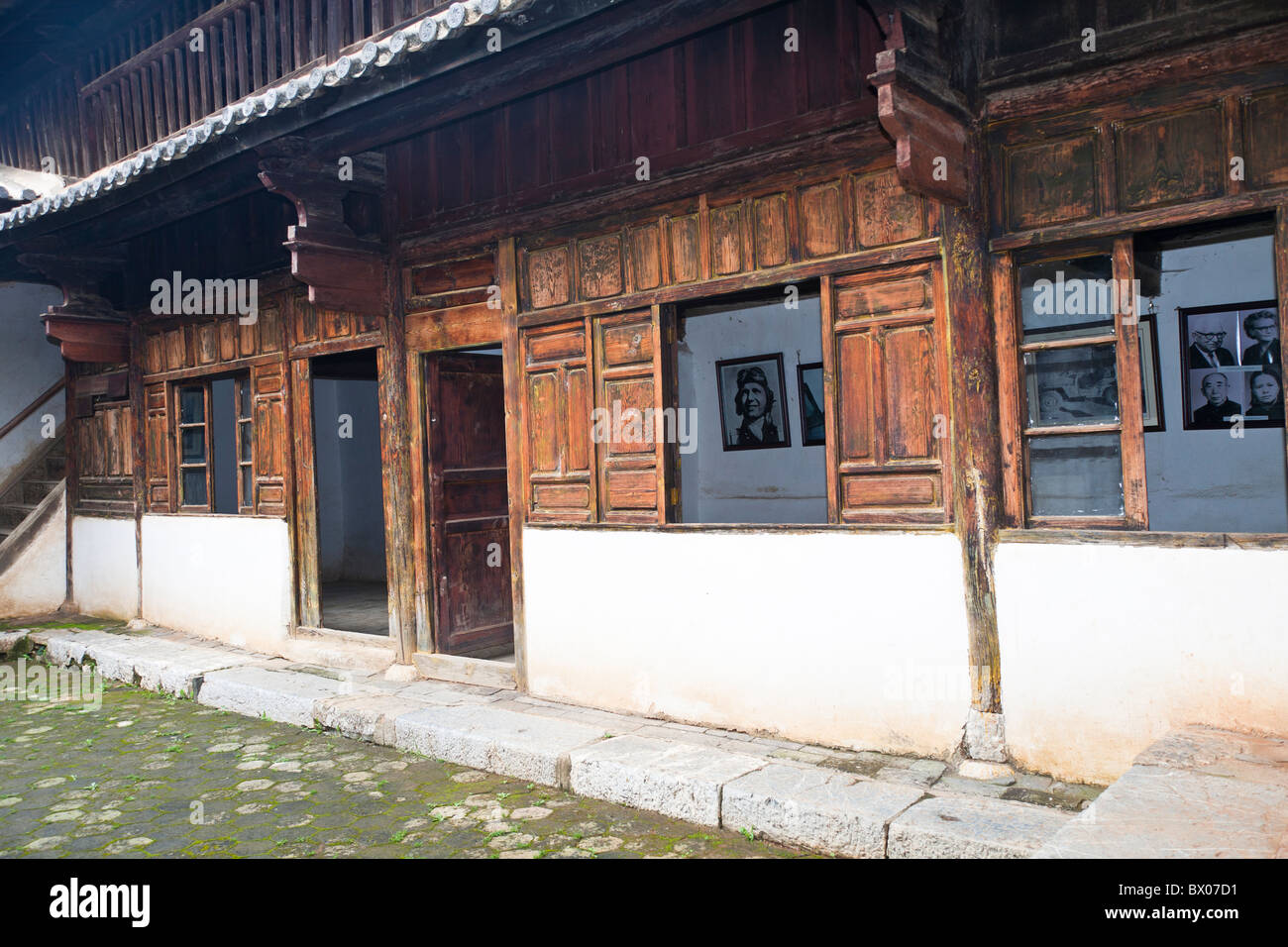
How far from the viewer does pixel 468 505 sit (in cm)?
770

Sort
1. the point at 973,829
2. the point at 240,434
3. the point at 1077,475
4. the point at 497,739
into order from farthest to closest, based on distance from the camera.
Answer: the point at 240,434, the point at 497,739, the point at 1077,475, the point at 973,829

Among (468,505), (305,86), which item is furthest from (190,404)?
(305,86)

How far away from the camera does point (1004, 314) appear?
4551 millimetres

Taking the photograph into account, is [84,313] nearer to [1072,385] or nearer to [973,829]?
[1072,385]

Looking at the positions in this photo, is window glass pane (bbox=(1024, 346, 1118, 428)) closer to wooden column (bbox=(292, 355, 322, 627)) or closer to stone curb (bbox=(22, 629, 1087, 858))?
stone curb (bbox=(22, 629, 1087, 858))

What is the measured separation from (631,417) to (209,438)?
5768mm

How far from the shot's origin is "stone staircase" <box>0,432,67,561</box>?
1164 cm

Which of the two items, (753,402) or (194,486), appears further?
(753,402)

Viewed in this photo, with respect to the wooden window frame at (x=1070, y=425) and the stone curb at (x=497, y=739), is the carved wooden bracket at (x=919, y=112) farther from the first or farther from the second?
the stone curb at (x=497, y=739)

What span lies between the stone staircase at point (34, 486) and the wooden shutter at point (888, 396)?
10535 mm

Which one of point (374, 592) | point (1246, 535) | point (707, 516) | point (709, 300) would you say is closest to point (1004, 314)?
A: point (1246, 535)

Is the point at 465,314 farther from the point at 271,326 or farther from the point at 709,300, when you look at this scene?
the point at 271,326

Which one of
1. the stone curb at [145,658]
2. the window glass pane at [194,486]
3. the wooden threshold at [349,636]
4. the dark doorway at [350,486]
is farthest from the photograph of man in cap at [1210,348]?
the dark doorway at [350,486]

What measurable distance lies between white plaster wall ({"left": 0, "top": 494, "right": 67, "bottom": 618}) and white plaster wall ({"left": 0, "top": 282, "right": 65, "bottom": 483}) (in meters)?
1.00
